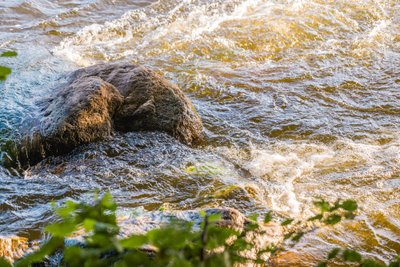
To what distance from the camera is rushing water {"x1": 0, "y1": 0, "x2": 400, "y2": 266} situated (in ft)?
14.7

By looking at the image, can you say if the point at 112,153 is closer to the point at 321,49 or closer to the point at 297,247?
the point at 297,247

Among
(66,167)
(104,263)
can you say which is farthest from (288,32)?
(104,263)

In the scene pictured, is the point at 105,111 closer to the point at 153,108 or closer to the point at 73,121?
the point at 73,121

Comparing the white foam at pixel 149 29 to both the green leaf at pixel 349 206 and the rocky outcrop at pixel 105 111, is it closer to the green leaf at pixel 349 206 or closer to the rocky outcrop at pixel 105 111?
the rocky outcrop at pixel 105 111

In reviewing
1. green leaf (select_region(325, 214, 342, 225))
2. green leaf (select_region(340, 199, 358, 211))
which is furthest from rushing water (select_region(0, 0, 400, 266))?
green leaf (select_region(340, 199, 358, 211))

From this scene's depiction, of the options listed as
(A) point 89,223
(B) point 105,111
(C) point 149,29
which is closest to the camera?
(A) point 89,223

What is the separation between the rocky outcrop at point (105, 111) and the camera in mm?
5148

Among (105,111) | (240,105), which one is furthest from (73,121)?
(240,105)

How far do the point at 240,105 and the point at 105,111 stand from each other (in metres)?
1.89

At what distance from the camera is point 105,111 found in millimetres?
5434

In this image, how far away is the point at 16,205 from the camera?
4.39m

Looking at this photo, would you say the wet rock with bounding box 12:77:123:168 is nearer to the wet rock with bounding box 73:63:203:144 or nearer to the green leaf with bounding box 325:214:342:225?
the wet rock with bounding box 73:63:203:144

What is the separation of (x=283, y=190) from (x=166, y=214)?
1.59 m

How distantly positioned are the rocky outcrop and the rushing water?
0.16 metres
